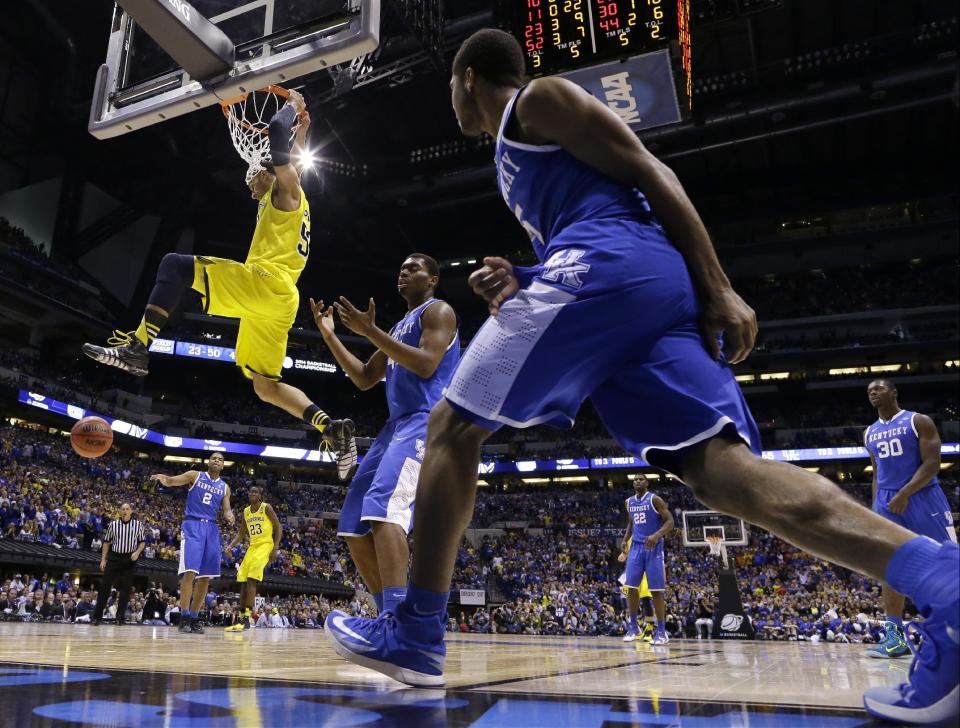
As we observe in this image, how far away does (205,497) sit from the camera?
8664mm

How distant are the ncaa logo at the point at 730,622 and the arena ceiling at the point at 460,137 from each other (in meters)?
12.6

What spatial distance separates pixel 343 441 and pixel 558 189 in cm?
291

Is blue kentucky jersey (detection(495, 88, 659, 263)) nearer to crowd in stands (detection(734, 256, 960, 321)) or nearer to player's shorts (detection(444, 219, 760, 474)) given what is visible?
player's shorts (detection(444, 219, 760, 474))

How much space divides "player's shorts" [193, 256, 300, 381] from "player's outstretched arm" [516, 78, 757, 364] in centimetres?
295

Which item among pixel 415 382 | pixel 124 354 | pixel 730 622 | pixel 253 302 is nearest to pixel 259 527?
pixel 253 302

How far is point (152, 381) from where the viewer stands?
1238 inches

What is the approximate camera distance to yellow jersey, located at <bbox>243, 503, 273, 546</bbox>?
353 inches

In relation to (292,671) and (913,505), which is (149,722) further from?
(913,505)

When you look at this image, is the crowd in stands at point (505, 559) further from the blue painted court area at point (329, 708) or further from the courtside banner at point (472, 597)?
the blue painted court area at point (329, 708)

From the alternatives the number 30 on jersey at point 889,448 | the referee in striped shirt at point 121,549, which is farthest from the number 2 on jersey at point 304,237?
the referee in striped shirt at point 121,549

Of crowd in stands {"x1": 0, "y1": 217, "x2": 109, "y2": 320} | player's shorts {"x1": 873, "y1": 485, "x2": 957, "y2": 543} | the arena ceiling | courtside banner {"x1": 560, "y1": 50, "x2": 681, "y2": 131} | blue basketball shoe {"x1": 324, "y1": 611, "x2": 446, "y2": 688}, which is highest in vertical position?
the arena ceiling

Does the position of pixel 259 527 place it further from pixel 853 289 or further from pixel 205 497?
pixel 853 289

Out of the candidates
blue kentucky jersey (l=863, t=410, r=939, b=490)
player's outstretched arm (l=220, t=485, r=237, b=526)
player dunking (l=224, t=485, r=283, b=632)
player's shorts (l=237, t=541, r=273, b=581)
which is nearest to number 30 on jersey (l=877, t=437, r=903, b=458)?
blue kentucky jersey (l=863, t=410, r=939, b=490)

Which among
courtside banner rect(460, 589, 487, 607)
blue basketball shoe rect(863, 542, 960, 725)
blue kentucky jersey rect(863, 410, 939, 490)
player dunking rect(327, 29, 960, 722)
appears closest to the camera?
blue basketball shoe rect(863, 542, 960, 725)
